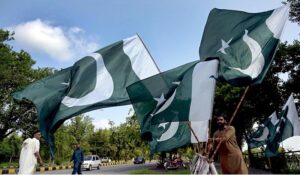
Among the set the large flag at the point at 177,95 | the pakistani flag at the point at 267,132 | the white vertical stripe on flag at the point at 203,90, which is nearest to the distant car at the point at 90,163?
the pakistani flag at the point at 267,132

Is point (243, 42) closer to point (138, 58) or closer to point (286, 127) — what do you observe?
point (138, 58)

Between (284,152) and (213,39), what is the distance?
15.1 metres

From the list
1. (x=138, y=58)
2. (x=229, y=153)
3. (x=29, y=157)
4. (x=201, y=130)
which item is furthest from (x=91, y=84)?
(x=229, y=153)

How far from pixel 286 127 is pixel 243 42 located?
923cm

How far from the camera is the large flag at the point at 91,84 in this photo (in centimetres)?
860

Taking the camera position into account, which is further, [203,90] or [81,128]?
[81,128]

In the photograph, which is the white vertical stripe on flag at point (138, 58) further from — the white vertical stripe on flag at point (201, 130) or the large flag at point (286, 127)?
the large flag at point (286, 127)

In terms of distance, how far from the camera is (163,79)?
28.8ft

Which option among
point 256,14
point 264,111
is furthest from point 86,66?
point 264,111

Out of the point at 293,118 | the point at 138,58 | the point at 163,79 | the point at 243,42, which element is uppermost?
the point at 138,58

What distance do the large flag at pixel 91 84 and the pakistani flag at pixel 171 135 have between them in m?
1.20

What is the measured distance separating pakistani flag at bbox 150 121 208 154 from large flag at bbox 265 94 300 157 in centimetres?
971

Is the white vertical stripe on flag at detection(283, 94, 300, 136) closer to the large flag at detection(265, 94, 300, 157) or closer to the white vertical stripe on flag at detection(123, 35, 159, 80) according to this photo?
the large flag at detection(265, 94, 300, 157)

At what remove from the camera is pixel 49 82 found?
8914 mm
